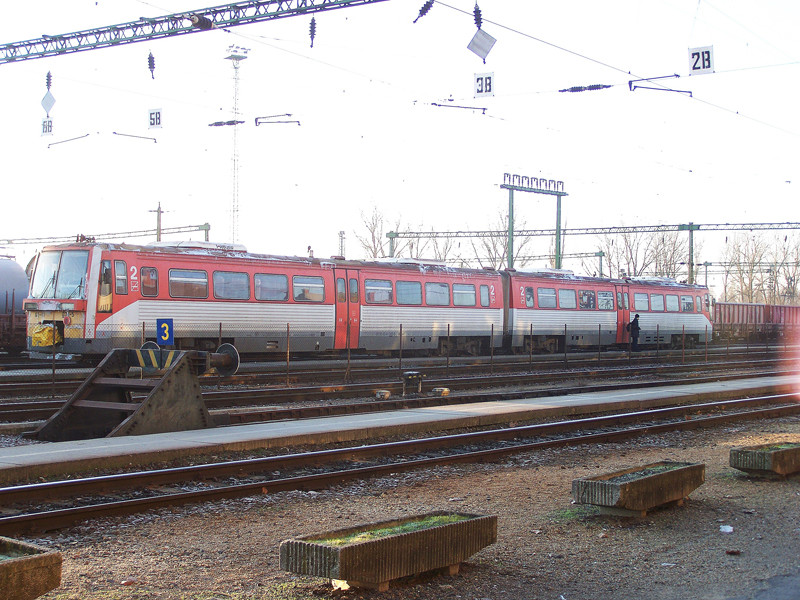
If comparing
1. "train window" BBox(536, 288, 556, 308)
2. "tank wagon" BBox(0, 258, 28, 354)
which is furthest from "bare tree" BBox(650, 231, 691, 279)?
"tank wagon" BBox(0, 258, 28, 354)

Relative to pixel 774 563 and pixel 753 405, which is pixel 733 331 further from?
pixel 774 563

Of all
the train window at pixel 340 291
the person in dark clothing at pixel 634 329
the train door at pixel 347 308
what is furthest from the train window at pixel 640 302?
the train window at pixel 340 291

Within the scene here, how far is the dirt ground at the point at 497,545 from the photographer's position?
5.94m

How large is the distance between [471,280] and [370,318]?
17.9 ft

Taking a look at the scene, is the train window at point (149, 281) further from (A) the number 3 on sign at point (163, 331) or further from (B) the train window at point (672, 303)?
(B) the train window at point (672, 303)

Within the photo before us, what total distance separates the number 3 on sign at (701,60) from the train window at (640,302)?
22.7 m

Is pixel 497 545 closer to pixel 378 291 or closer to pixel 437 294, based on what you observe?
pixel 378 291

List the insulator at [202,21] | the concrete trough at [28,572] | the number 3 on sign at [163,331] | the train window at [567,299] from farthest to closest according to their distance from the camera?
the train window at [567,299]
the insulator at [202,21]
the number 3 on sign at [163,331]
the concrete trough at [28,572]

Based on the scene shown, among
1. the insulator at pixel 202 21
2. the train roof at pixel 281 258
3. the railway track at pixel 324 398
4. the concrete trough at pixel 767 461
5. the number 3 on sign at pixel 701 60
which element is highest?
the insulator at pixel 202 21

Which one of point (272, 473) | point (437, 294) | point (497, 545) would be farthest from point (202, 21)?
point (497, 545)

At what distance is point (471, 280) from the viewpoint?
33.5 metres

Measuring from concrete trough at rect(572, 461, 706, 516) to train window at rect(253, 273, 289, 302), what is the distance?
62.8 feet

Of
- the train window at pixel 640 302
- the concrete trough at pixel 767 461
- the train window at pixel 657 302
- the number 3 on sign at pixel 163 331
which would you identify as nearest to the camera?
the concrete trough at pixel 767 461

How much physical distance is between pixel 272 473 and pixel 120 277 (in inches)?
577
